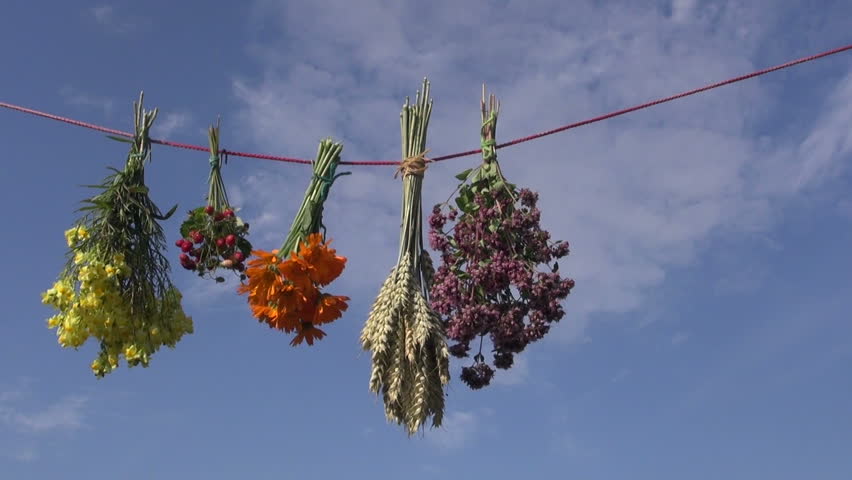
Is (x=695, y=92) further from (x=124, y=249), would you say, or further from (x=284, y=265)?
(x=124, y=249)

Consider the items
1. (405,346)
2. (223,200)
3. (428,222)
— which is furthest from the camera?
(223,200)

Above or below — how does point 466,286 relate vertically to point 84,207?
below

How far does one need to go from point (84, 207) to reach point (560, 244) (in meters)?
2.61

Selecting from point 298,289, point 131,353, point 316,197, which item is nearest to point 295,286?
point 298,289

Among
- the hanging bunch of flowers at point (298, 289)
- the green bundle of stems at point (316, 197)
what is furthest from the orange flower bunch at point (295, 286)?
the green bundle of stems at point (316, 197)

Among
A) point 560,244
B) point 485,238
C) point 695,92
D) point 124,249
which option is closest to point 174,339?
point 124,249

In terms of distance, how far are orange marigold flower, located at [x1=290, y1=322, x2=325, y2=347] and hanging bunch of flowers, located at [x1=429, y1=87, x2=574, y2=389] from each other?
649mm

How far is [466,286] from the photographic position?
5066mm

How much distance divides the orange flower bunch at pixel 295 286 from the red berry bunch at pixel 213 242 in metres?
0.34

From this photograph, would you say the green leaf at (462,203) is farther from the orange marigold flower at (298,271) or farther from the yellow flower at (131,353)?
the yellow flower at (131,353)

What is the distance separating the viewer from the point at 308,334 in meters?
5.25

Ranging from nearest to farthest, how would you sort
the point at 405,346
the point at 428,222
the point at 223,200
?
the point at 405,346 < the point at 428,222 < the point at 223,200

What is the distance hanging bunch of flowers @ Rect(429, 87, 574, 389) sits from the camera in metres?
4.95

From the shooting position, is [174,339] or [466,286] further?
[174,339]
